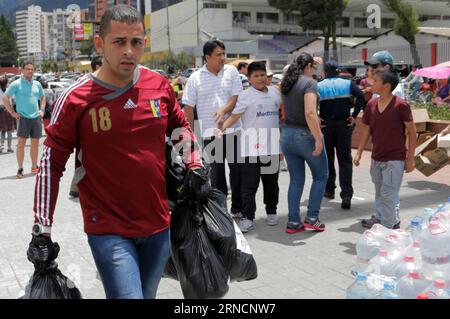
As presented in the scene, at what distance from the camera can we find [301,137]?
5.84 m

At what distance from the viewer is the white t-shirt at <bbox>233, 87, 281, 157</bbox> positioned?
19.6ft

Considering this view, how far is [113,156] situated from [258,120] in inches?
137

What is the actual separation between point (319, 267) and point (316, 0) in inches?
2024

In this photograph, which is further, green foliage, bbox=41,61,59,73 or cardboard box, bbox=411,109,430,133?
green foliage, bbox=41,61,59,73

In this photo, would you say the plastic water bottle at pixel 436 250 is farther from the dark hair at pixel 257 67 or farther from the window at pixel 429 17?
the window at pixel 429 17

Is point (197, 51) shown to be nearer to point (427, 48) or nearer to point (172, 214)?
point (427, 48)

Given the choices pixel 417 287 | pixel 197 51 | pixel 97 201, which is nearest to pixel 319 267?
pixel 417 287

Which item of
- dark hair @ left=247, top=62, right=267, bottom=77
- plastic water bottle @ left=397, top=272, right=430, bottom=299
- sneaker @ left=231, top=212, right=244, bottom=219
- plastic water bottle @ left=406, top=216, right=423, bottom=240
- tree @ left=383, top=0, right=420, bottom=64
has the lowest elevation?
sneaker @ left=231, top=212, right=244, bottom=219

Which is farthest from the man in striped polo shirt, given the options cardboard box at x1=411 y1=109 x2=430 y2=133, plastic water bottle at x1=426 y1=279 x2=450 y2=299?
cardboard box at x1=411 y1=109 x2=430 y2=133

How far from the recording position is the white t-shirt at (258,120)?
5.98m

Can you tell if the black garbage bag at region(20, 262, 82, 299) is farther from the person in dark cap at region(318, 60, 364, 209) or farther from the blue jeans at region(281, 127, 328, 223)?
the person in dark cap at region(318, 60, 364, 209)

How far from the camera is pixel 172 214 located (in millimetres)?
2998

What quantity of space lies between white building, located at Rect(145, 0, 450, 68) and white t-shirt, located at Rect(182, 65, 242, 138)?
2363 inches

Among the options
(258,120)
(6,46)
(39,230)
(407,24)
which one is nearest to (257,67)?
(258,120)
